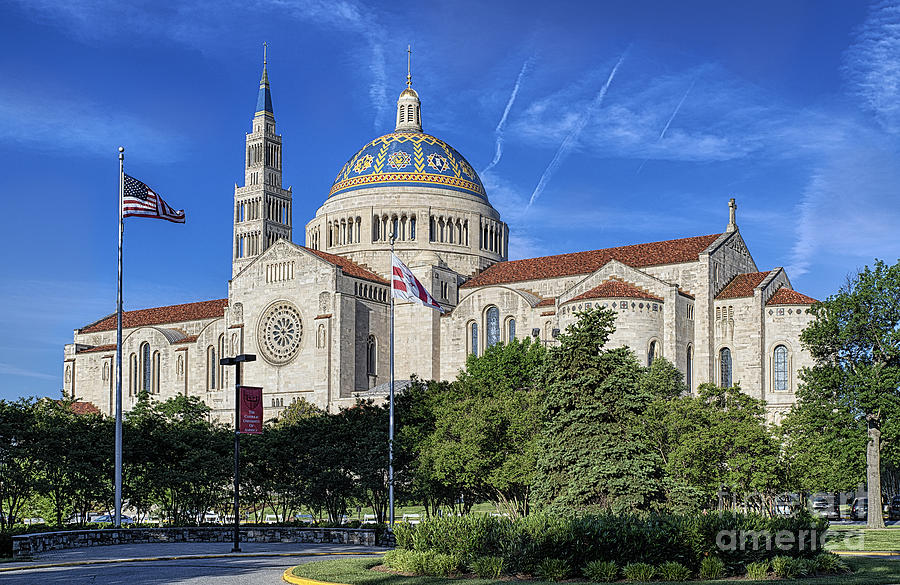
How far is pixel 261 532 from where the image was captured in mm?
37469

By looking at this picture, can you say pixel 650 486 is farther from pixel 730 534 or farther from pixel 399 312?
pixel 399 312

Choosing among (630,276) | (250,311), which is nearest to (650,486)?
(630,276)

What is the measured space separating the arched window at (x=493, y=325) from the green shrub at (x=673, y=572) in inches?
2355

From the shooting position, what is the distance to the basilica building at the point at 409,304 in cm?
7125

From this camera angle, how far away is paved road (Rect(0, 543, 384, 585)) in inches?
877

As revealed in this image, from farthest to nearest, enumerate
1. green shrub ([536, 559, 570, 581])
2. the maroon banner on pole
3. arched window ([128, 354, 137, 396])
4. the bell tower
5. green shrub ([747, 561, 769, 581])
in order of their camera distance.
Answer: the bell tower, arched window ([128, 354, 137, 396]), the maroon banner on pole, green shrub ([536, 559, 570, 581]), green shrub ([747, 561, 769, 581])

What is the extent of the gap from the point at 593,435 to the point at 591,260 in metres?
56.0

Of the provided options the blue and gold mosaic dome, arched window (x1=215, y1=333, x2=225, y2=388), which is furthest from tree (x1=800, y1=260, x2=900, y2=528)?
arched window (x1=215, y1=333, x2=225, y2=388)

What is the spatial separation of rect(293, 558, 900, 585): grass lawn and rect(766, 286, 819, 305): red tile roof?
161ft

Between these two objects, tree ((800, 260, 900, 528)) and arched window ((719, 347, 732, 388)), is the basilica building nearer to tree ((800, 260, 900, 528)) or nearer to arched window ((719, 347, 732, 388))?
arched window ((719, 347, 732, 388))

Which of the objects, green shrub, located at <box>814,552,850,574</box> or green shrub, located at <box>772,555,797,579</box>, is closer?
green shrub, located at <box>772,555,797,579</box>

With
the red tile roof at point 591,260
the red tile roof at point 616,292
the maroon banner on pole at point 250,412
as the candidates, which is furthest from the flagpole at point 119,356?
the red tile roof at point 591,260

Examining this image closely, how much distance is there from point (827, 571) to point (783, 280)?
56667 millimetres

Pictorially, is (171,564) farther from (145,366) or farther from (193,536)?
(145,366)
